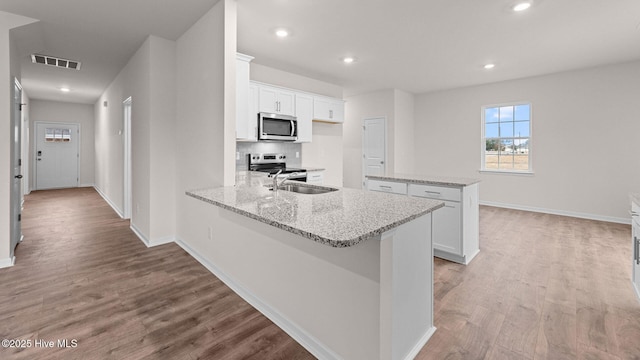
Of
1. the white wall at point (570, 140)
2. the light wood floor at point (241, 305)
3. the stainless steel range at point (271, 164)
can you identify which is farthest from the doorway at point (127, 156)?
the white wall at point (570, 140)

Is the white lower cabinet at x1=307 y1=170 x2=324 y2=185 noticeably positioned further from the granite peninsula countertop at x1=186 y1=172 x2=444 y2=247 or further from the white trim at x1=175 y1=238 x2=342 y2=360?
the granite peninsula countertop at x1=186 y1=172 x2=444 y2=247

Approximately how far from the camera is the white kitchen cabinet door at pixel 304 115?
483cm

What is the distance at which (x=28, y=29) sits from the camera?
3.09m

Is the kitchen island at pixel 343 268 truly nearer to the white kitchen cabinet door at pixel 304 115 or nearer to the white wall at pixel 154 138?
the white wall at pixel 154 138

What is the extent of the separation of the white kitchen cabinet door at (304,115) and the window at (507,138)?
3.81m

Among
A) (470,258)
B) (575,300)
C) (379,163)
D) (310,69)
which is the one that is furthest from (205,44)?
(379,163)

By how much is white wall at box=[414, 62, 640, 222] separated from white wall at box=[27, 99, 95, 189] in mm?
10112

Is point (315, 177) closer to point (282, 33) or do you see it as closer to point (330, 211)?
point (282, 33)

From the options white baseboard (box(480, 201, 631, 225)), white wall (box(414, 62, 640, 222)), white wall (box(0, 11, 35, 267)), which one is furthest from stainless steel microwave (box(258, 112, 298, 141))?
white baseboard (box(480, 201, 631, 225))

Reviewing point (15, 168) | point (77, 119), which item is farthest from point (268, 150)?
point (77, 119)

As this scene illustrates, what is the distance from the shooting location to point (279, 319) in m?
1.98

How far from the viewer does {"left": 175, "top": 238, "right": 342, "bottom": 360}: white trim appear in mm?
1691

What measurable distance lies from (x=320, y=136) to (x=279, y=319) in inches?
160

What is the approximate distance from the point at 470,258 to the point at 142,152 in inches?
165
